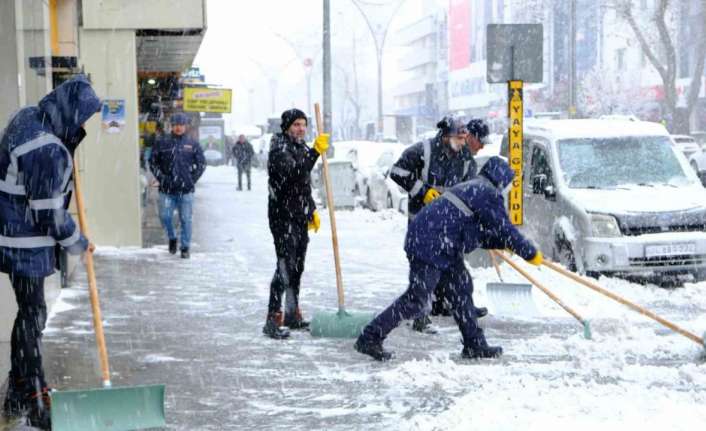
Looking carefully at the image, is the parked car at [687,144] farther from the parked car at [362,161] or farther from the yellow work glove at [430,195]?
the yellow work glove at [430,195]

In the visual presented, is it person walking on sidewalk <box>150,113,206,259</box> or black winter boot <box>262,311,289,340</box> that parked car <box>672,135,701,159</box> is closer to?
person walking on sidewalk <box>150,113,206,259</box>

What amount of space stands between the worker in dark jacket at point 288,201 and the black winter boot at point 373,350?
1067 millimetres

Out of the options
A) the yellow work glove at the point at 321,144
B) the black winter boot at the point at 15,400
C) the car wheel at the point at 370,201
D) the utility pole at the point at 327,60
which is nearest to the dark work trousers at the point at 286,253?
the yellow work glove at the point at 321,144

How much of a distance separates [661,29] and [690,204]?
35630mm

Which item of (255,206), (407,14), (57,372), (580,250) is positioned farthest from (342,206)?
(407,14)

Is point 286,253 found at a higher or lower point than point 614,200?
lower

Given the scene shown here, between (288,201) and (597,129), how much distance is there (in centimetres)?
566

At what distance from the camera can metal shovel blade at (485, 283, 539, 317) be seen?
9.67 meters

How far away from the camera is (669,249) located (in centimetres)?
1165

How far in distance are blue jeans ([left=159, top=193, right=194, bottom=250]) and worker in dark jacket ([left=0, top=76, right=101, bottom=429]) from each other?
8.23 meters

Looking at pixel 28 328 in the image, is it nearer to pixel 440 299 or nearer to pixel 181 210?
pixel 440 299

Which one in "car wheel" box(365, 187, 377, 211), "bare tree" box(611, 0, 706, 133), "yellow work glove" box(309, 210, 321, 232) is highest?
"bare tree" box(611, 0, 706, 133)

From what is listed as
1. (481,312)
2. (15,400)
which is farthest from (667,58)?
(15,400)

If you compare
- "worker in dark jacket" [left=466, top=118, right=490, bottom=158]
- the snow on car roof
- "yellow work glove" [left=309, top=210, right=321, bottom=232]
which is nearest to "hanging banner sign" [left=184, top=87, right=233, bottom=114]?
the snow on car roof
